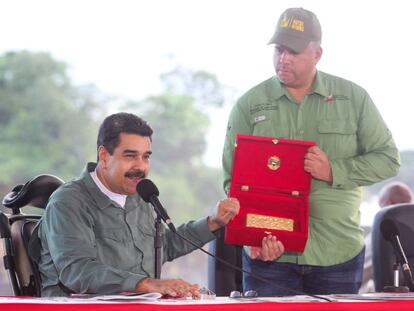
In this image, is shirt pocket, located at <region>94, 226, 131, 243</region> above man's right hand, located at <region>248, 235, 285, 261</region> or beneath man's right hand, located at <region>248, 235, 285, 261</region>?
above

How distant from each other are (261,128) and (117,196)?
67 cm

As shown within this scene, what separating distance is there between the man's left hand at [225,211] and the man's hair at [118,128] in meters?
0.35

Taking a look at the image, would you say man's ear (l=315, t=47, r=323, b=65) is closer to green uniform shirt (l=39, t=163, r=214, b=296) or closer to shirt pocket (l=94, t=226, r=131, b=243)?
green uniform shirt (l=39, t=163, r=214, b=296)

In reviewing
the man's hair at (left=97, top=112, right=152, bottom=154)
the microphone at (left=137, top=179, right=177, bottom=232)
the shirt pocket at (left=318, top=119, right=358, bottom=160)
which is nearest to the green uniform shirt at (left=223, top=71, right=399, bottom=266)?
the shirt pocket at (left=318, top=119, right=358, bottom=160)

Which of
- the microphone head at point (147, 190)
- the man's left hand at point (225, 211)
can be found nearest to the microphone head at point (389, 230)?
the man's left hand at point (225, 211)

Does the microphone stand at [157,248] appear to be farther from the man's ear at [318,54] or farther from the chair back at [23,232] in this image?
the man's ear at [318,54]

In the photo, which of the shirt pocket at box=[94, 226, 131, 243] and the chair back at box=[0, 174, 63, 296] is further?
the chair back at box=[0, 174, 63, 296]

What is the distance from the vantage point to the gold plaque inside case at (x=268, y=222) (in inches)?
126

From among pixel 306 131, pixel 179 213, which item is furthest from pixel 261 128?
pixel 179 213

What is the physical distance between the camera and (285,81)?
136 inches

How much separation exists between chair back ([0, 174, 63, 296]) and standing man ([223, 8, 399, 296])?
0.69m

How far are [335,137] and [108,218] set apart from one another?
93 centimetres

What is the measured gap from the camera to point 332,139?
344cm

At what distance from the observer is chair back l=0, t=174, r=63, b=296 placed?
10.6ft
